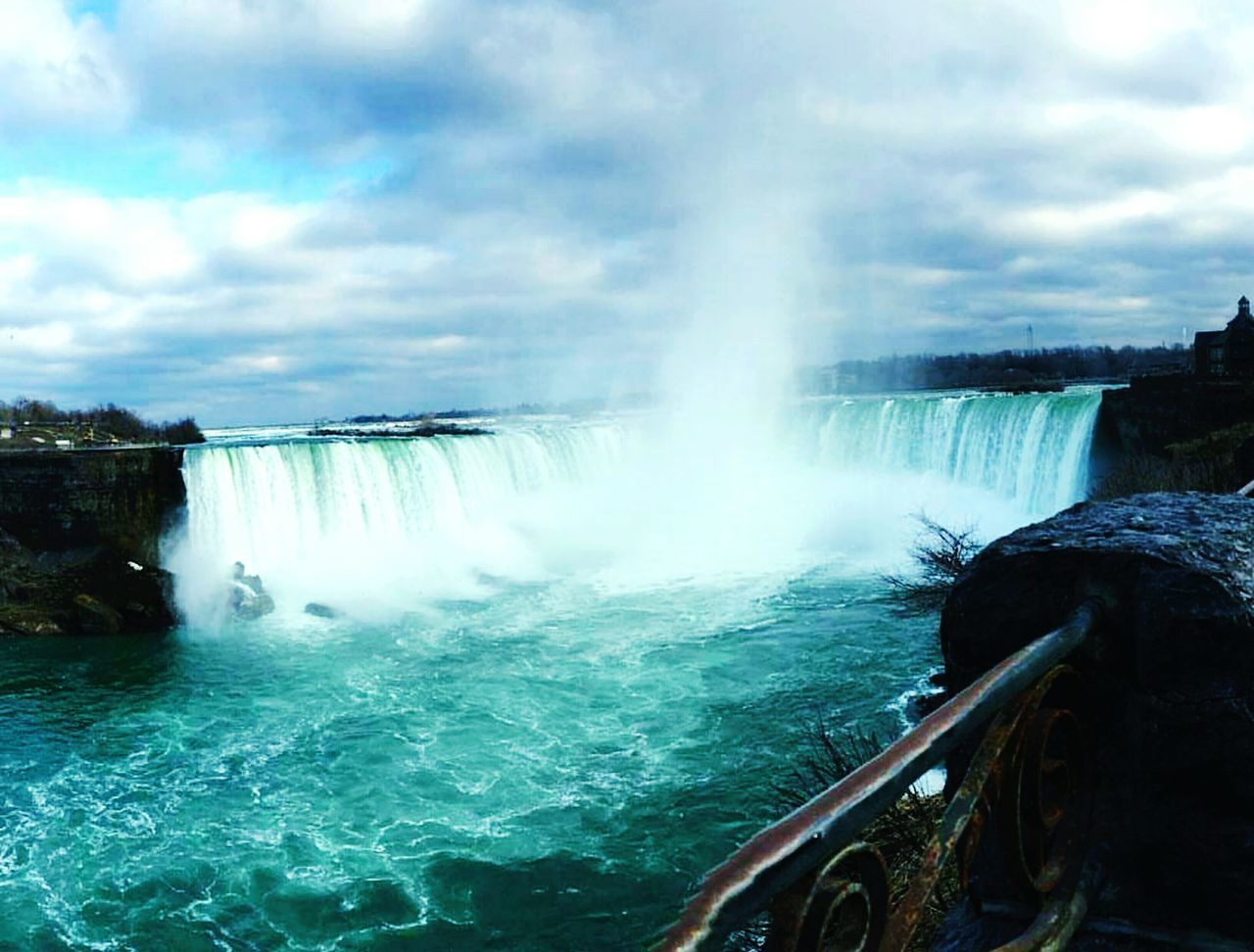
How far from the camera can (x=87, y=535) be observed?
2444cm

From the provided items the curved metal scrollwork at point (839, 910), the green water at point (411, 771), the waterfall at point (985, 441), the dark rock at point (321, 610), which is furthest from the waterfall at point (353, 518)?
the curved metal scrollwork at point (839, 910)

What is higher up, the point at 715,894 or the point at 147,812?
the point at 715,894

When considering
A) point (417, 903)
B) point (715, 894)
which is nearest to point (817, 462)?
point (417, 903)

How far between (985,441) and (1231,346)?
34.8ft

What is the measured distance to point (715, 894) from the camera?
3.60ft

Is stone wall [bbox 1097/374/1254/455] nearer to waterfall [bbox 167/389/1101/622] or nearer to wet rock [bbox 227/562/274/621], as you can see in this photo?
waterfall [bbox 167/389/1101/622]

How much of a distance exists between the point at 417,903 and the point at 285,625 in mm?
14301

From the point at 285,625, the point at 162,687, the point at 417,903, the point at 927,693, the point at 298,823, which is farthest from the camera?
the point at 285,625

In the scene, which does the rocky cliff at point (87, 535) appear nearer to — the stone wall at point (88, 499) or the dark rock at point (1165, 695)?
the stone wall at point (88, 499)

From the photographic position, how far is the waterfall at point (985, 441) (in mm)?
30109

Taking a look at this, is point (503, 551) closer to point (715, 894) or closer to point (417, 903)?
point (417, 903)

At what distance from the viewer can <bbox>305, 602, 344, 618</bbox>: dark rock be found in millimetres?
23047

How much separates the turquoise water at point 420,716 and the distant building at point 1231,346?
29.9 ft

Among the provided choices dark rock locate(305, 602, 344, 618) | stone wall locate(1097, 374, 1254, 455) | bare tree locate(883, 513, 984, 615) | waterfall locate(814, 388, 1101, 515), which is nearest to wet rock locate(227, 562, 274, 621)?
Answer: dark rock locate(305, 602, 344, 618)
